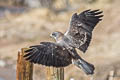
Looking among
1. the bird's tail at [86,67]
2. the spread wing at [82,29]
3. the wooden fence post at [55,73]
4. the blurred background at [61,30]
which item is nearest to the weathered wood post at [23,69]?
the wooden fence post at [55,73]

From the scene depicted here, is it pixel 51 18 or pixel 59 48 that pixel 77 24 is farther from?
pixel 51 18

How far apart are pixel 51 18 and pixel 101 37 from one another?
526 cm

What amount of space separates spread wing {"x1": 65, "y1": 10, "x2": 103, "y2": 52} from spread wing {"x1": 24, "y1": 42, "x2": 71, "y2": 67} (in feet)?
1.03

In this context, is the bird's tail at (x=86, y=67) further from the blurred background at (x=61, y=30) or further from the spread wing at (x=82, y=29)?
the blurred background at (x=61, y=30)

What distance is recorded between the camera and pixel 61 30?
17.7m

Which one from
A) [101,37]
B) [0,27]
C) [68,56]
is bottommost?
[68,56]

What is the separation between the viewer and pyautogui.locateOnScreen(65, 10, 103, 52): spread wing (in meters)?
6.46

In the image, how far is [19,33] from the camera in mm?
18094

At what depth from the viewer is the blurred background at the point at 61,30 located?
12.1 meters

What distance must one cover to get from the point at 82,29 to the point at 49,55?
41.5 inches

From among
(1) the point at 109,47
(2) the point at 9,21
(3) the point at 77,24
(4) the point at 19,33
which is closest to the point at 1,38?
(4) the point at 19,33

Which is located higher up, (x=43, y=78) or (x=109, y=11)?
(x=109, y=11)

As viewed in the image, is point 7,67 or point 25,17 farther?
point 25,17

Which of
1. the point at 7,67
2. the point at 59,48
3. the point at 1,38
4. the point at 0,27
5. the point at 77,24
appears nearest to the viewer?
the point at 59,48
